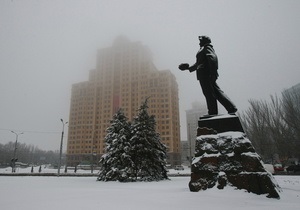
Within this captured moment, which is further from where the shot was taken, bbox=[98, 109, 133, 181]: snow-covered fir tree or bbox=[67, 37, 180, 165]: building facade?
bbox=[67, 37, 180, 165]: building facade

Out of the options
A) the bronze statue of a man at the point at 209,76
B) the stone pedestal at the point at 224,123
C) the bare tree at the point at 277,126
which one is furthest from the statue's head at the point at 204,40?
the bare tree at the point at 277,126

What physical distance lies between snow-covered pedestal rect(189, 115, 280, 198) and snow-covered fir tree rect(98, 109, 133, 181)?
1037 cm

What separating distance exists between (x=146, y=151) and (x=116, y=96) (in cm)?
8121

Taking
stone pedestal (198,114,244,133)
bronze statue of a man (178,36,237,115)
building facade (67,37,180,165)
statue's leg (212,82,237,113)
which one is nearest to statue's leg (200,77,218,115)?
bronze statue of a man (178,36,237,115)

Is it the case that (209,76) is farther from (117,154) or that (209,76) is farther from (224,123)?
(117,154)

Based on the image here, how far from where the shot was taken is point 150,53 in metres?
105

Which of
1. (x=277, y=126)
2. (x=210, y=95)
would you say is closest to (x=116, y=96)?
(x=277, y=126)

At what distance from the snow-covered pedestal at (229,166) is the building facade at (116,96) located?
72.2 metres

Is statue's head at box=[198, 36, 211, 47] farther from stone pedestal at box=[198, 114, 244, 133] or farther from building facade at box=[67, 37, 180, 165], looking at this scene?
building facade at box=[67, 37, 180, 165]

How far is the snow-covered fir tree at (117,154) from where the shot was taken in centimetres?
1656

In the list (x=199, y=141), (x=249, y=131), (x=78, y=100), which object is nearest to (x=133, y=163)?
(x=199, y=141)

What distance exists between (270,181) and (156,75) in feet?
280

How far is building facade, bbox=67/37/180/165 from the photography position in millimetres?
84812

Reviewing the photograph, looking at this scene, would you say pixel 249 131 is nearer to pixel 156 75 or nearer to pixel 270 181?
pixel 270 181
